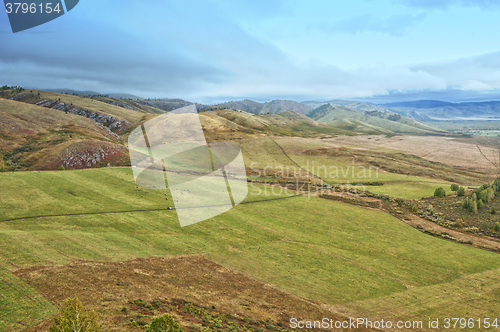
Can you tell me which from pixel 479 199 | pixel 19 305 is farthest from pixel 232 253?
pixel 479 199

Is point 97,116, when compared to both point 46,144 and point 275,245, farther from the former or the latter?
point 275,245

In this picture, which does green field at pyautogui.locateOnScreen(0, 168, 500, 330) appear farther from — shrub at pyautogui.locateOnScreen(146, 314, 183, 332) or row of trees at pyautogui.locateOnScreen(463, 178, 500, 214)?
row of trees at pyautogui.locateOnScreen(463, 178, 500, 214)

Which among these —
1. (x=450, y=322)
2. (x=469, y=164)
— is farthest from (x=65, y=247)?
(x=469, y=164)

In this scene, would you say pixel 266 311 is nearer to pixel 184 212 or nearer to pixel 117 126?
pixel 184 212

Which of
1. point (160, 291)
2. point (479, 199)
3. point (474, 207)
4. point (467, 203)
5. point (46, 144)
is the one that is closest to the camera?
point (160, 291)

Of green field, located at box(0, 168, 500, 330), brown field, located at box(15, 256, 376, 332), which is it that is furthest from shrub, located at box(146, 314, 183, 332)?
green field, located at box(0, 168, 500, 330)

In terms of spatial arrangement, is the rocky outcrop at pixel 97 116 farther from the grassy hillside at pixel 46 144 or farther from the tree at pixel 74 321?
the tree at pixel 74 321
